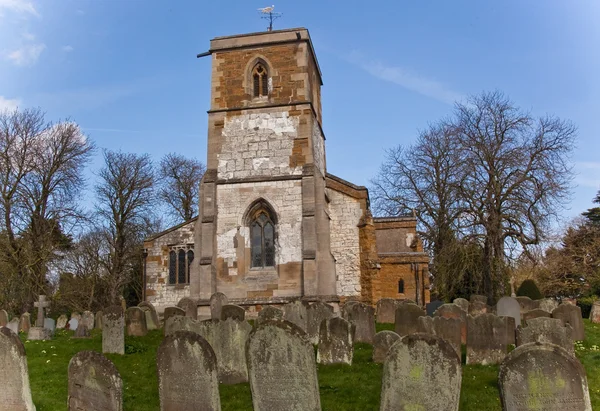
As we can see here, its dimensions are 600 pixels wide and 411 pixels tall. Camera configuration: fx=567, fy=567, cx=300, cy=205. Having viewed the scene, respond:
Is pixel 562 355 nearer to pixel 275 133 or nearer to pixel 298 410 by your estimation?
pixel 298 410

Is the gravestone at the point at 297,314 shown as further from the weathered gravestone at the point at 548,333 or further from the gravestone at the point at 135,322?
the weathered gravestone at the point at 548,333

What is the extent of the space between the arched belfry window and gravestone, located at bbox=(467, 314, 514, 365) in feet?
42.7

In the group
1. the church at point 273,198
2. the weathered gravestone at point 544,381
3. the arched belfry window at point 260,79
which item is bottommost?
the weathered gravestone at point 544,381

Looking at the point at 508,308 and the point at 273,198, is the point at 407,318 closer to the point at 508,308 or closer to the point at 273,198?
the point at 508,308

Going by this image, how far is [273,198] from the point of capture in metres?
19.2

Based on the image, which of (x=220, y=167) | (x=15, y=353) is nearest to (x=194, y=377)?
(x=15, y=353)

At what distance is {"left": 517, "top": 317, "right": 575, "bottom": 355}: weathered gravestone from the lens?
32.6ft

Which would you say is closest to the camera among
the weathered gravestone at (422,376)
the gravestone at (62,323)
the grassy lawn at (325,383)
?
the weathered gravestone at (422,376)

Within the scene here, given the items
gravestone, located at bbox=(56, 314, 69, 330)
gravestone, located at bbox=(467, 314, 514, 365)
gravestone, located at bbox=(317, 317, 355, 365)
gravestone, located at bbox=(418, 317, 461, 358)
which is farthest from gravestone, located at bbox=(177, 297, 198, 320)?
gravestone, located at bbox=(467, 314, 514, 365)

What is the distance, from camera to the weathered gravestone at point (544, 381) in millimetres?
5391

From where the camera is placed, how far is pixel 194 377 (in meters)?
6.60

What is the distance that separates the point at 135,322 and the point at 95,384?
27.3ft

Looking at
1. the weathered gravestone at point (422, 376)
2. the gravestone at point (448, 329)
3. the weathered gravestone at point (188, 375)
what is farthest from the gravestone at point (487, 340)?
the weathered gravestone at point (188, 375)

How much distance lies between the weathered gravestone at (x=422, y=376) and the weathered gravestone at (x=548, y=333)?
477cm
